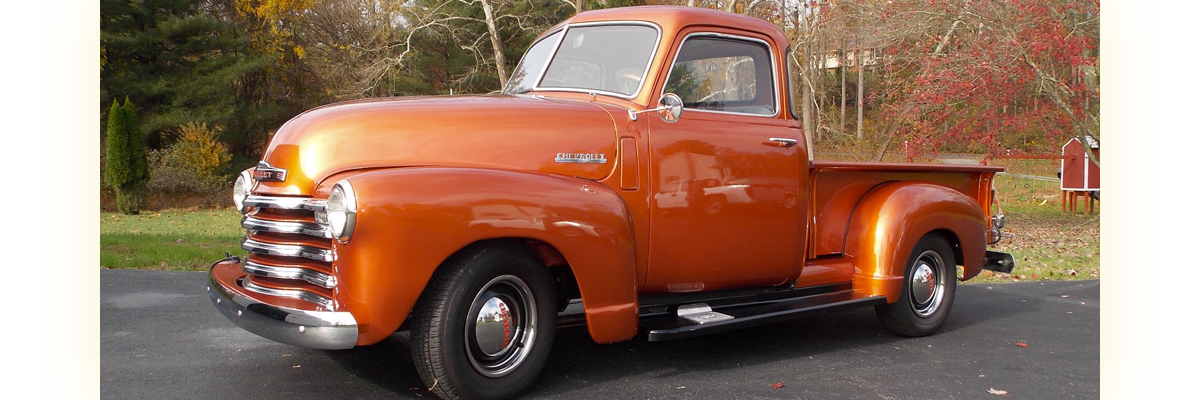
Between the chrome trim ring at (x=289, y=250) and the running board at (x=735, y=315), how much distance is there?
1.60 metres

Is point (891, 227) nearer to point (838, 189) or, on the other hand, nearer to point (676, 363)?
point (838, 189)

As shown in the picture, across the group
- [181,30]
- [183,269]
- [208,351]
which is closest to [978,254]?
[208,351]

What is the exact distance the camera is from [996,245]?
11.4 metres

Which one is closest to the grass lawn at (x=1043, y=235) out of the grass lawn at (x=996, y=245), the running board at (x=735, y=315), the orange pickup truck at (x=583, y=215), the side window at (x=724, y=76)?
the grass lawn at (x=996, y=245)

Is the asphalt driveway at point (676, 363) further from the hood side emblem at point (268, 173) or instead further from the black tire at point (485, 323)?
the hood side emblem at point (268, 173)

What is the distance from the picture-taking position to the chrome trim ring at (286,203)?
362cm

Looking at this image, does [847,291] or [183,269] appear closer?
[847,291]

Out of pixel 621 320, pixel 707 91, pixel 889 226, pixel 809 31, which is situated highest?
pixel 809 31

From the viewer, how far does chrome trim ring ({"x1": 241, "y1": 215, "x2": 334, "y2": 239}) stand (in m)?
3.61

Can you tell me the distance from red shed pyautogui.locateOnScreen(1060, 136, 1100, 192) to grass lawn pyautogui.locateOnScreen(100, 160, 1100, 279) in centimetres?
60

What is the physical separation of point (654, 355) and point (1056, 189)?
896 inches

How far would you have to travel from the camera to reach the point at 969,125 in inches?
551

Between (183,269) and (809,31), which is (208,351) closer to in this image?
(183,269)

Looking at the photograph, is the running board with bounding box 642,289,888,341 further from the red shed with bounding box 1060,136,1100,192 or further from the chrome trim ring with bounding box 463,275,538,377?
the red shed with bounding box 1060,136,1100,192
